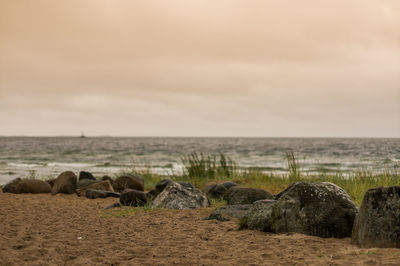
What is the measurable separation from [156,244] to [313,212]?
260 cm

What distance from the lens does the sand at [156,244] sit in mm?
4672

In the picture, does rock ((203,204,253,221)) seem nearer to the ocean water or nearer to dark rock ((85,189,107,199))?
dark rock ((85,189,107,199))

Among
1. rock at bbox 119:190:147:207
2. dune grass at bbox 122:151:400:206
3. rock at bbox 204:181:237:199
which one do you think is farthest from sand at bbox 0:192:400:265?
dune grass at bbox 122:151:400:206

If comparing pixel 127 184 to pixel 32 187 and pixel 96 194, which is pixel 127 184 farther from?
pixel 32 187

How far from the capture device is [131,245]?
556 centimetres

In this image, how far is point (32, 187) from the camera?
12.8 meters

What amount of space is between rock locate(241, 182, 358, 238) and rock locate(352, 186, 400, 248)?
750 millimetres

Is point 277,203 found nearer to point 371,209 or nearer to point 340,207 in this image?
point 340,207

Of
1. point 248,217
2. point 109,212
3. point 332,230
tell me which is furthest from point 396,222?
point 109,212

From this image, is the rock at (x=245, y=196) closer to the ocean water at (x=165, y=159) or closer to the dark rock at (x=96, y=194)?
the dark rock at (x=96, y=194)

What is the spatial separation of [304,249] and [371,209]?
1080mm

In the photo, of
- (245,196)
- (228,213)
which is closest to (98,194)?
(245,196)

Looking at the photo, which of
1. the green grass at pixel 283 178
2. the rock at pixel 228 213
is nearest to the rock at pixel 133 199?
the green grass at pixel 283 178

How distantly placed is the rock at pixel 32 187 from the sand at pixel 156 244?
483 cm
